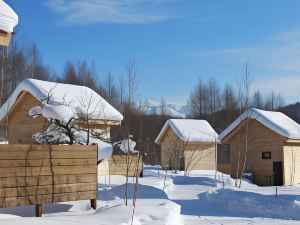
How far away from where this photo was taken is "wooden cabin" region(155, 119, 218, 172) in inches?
1400

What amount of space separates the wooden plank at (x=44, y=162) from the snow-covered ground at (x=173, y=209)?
905 millimetres

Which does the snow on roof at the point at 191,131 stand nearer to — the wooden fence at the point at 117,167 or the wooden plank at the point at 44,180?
the wooden fence at the point at 117,167

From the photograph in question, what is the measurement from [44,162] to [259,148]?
1950 centimetres

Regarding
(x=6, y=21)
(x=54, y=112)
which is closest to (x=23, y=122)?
(x=54, y=112)

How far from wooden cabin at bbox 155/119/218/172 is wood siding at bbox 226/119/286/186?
6908 mm

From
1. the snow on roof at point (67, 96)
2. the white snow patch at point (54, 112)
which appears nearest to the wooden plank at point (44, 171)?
the white snow patch at point (54, 112)

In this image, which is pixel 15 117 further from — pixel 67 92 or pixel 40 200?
pixel 40 200

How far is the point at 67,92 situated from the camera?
2122 centimetres

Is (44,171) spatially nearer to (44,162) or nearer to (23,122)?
(44,162)

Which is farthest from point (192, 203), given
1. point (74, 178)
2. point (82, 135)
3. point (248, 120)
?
point (248, 120)

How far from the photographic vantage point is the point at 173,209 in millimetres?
10320

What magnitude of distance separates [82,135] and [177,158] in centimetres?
2221

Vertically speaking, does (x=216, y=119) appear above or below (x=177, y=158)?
above

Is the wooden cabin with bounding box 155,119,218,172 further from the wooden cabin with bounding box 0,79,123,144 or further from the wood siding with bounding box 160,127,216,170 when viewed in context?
the wooden cabin with bounding box 0,79,123,144
